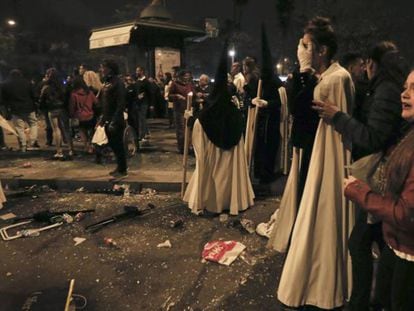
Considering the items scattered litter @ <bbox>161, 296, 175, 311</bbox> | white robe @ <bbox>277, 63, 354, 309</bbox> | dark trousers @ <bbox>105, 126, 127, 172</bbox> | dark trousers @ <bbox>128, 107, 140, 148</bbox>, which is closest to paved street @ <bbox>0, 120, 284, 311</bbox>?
scattered litter @ <bbox>161, 296, 175, 311</bbox>

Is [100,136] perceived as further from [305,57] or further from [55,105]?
[305,57]

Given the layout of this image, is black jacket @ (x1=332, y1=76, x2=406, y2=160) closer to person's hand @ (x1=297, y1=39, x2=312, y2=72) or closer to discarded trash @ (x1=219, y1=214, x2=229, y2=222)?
person's hand @ (x1=297, y1=39, x2=312, y2=72)

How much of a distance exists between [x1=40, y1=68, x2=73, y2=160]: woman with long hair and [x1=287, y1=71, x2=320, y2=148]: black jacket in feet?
24.6

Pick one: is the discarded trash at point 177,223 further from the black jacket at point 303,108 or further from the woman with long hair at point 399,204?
the woman with long hair at point 399,204

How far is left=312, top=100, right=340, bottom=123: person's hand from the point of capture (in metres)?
2.81

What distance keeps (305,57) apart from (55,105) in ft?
25.2

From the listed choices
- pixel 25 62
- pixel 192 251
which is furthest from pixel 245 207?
pixel 25 62

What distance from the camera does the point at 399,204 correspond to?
2.05 metres

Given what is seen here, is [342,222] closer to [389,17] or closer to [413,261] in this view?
[413,261]

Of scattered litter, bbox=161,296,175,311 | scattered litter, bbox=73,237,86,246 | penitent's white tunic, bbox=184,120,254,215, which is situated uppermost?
penitent's white tunic, bbox=184,120,254,215

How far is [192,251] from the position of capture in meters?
4.69

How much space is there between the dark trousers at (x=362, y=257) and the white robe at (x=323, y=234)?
0.67 ft

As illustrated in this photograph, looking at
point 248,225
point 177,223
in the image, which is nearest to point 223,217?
point 248,225

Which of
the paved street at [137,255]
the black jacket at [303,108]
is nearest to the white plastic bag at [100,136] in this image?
the paved street at [137,255]
